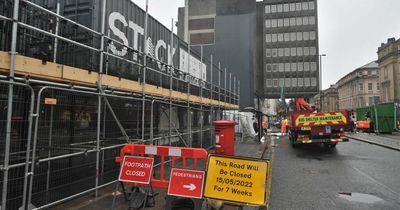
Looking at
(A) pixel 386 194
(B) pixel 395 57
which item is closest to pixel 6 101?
(A) pixel 386 194

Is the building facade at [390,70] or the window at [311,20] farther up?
the window at [311,20]

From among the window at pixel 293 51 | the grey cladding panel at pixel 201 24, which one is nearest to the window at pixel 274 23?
the window at pixel 293 51

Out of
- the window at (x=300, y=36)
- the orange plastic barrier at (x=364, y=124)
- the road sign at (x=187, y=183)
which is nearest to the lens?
the road sign at (x=187, y=183)

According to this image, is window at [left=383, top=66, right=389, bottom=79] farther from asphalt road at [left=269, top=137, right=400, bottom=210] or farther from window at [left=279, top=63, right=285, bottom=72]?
asphalt road at [left=269, top=137, right=400, bottom=210]

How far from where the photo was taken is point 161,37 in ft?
41.9

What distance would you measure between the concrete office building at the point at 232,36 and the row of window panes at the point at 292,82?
8124mm

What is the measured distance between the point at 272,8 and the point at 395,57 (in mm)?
33944

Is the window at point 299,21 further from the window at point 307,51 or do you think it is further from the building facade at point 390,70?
the building facade at point 390,70

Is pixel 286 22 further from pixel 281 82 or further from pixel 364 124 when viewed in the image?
pixel 364 124

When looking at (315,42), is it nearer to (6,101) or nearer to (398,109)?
(398,109)

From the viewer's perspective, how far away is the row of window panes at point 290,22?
49812mm

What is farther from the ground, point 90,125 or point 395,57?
point 395,57

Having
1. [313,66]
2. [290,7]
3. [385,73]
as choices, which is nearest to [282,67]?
[313,66]

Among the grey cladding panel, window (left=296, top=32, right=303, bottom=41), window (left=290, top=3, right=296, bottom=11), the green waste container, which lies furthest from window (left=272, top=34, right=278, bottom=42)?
the green waste container
